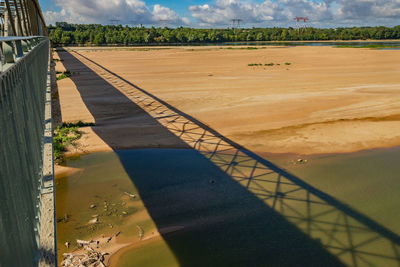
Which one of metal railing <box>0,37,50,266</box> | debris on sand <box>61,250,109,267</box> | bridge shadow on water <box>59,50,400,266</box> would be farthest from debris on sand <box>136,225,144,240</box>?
metal railing <box>0,37,50,266</box>

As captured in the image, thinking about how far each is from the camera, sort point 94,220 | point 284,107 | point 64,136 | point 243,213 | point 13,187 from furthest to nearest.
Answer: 1. point 284,107
2. point 64,136
3. point 243,213
4. point 94,220
5. point 13,187

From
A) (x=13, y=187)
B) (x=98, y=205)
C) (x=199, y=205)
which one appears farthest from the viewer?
(x=98, y=205)

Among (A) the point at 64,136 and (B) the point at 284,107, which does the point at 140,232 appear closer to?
(A) the point at 64,136

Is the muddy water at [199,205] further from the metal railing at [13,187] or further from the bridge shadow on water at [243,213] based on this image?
the metal railing at [13,187]

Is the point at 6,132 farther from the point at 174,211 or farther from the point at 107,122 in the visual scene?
the point at 107,122

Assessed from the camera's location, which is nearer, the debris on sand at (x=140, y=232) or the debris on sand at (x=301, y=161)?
the debris on sand at (x=140, y=232)

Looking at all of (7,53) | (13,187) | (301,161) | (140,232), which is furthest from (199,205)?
(13,187)

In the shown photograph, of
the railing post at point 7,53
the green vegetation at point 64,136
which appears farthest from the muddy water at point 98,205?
the railing post at point 7,53
